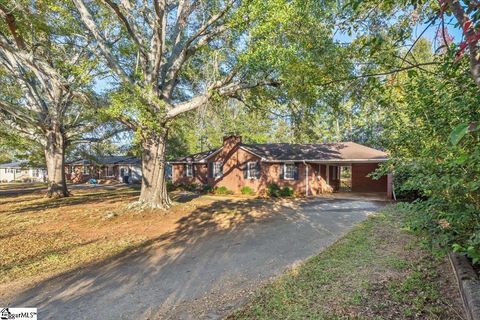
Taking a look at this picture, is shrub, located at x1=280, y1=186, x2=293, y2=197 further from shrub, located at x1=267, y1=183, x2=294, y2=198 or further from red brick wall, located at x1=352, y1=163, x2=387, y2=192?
red brick wall, located at x1=352, y1=163, x2=387, y2=192

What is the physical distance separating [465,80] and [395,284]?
3.27 metres

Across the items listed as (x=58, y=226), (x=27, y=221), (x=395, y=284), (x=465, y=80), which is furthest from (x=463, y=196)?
(x=27, y=221)

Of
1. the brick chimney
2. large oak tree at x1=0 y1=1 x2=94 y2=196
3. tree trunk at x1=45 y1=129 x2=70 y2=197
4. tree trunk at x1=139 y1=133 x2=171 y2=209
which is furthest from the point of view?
the brick chimney

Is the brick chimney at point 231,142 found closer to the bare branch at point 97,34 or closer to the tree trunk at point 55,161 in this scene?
the tree trunk at point 55,161

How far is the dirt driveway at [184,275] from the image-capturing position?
460cm

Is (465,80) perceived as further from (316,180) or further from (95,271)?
Result: (316,180)

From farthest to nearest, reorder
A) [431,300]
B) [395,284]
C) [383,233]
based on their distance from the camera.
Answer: [383,233], [395,284], [431,300]

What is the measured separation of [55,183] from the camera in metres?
20.5

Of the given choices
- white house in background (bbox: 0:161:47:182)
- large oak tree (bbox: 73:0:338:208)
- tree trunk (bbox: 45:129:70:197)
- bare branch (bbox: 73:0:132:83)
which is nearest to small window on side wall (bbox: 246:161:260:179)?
large oak tree (bbox: 73:0:338:208)

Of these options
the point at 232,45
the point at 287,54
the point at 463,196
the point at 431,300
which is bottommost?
the point at 431,300

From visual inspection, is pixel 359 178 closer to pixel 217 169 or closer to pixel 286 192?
pixel 286 192

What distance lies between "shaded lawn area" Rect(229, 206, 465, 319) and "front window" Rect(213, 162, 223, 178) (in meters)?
19.0

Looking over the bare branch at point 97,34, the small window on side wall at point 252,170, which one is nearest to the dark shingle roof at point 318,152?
the small window on side wall at point 252,170

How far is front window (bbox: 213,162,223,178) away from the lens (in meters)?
25.6
